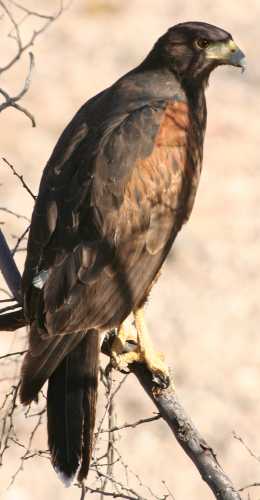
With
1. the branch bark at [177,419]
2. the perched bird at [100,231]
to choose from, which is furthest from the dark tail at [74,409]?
the branch bark at [177,419]

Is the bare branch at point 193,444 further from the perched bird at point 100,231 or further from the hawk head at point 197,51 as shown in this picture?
the hawk head at point 197,51

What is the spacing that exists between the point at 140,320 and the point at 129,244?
48cm

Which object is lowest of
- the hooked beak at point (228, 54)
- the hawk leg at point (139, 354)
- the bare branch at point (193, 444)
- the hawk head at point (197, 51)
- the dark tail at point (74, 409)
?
the bare branch at point (193, 444)

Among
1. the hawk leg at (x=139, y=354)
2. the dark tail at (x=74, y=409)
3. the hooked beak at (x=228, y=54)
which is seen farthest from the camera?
the hooked beak at (x=228, y=54)

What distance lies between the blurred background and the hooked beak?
5.95 feet

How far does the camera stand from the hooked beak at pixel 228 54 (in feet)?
19.7

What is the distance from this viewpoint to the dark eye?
609 centimetres

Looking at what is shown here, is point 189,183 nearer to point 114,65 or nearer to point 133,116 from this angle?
point 133,116

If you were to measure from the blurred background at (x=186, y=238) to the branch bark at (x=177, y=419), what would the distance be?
1.01 metres

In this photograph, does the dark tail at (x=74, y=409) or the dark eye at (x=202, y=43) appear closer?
the dark tail at (x=74, y=409)

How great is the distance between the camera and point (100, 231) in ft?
17.4

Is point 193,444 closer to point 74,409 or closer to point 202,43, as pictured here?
point 74,409

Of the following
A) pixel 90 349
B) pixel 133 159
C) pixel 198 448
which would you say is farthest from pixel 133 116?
pixel 198 448

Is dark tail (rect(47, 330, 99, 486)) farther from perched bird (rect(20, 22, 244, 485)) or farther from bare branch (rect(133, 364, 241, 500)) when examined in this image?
bare branch (rect(133, 364, 241, 500))
